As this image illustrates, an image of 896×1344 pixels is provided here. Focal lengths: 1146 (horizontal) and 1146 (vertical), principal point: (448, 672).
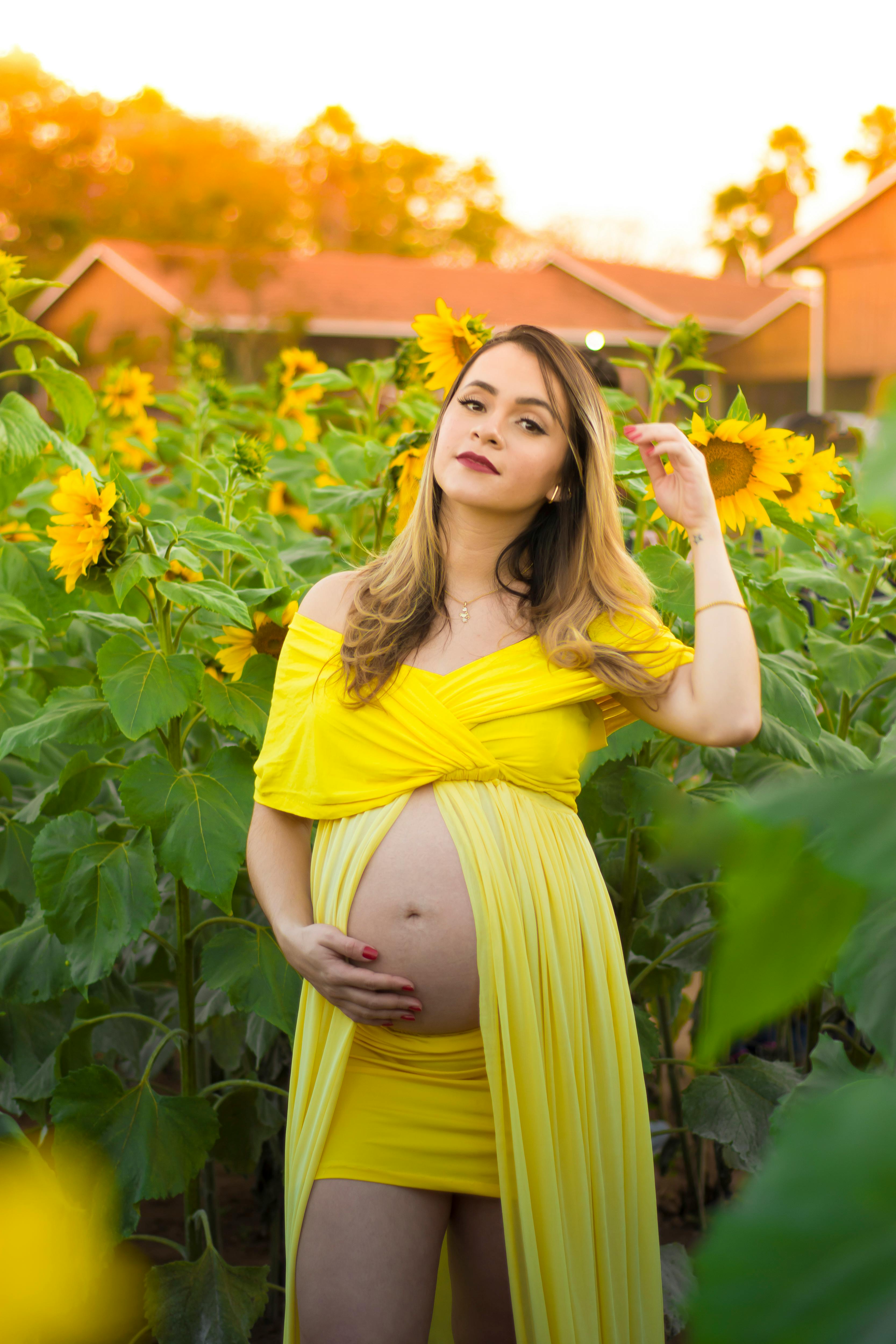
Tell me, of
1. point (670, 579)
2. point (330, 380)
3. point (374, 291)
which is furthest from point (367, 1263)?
point (374, 291)

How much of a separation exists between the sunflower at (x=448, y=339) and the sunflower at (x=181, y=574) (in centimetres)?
65

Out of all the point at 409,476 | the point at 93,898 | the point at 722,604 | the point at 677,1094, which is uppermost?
the point at 409,476

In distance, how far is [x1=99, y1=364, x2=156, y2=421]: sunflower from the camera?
414 cm

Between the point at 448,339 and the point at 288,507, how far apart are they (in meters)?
1.60

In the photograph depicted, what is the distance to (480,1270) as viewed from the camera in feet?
5.22

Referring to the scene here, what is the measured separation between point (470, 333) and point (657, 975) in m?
1.36

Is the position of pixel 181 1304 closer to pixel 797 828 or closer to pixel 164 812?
pixel 164 812

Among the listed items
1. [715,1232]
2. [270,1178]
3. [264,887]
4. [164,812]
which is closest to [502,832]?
[264,887]

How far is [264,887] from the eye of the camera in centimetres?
170

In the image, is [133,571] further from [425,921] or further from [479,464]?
[425,921]

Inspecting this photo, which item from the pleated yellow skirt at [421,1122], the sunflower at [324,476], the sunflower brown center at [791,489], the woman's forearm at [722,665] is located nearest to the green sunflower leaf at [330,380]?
the sunflower at [324,476]

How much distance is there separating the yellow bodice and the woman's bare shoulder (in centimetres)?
5

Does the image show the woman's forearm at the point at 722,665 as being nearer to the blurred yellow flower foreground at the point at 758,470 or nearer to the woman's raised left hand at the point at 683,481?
the woman's raised left hand at the point at 683,481

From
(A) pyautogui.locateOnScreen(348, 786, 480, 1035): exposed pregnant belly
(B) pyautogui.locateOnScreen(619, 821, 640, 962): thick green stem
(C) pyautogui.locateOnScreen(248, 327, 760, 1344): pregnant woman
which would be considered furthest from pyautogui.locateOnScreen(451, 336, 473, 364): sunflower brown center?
(A) pyautogui.locateOnScreen(348, 786, 480, 1035): exposed pregnant belly
